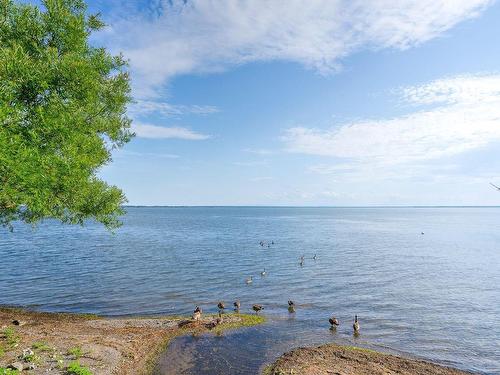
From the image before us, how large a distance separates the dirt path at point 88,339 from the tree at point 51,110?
24.4 ft

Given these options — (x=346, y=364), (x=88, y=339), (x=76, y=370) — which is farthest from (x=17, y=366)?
(x=346, y=364)

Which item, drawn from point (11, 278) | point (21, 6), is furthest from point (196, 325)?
point (11, 278)

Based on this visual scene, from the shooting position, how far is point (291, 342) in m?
24.5

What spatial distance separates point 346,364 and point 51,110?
21090 mm

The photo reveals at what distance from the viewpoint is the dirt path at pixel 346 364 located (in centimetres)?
1919

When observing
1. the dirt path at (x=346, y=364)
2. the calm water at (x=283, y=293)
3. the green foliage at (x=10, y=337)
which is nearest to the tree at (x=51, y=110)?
the green foliage at (x=10, y=337)

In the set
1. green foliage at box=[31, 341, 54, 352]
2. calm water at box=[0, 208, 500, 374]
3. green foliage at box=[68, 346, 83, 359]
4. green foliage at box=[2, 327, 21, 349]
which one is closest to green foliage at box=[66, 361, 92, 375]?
green foliage at box=[68, 346, 83, 359]

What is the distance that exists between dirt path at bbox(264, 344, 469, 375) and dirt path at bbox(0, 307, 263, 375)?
279 inches

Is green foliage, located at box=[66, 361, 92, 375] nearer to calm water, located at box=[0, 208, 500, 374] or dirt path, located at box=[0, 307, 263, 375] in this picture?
dirt path, located at box=[0, 307, 263, 375]

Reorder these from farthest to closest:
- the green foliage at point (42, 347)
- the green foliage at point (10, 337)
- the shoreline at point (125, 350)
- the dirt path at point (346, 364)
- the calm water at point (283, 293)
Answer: the calm water at point (283, 293)
the green foliage at point (10, 337)
the dirt path at point (346, 364)
the green foliage at point (42, 347)
the shoreline at point (125, 350)

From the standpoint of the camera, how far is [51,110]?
661 inches

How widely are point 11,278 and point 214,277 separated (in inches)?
1016

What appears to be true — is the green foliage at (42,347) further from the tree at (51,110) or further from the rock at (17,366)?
the tree at (51,110)

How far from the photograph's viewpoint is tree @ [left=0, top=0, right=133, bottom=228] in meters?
14.6
